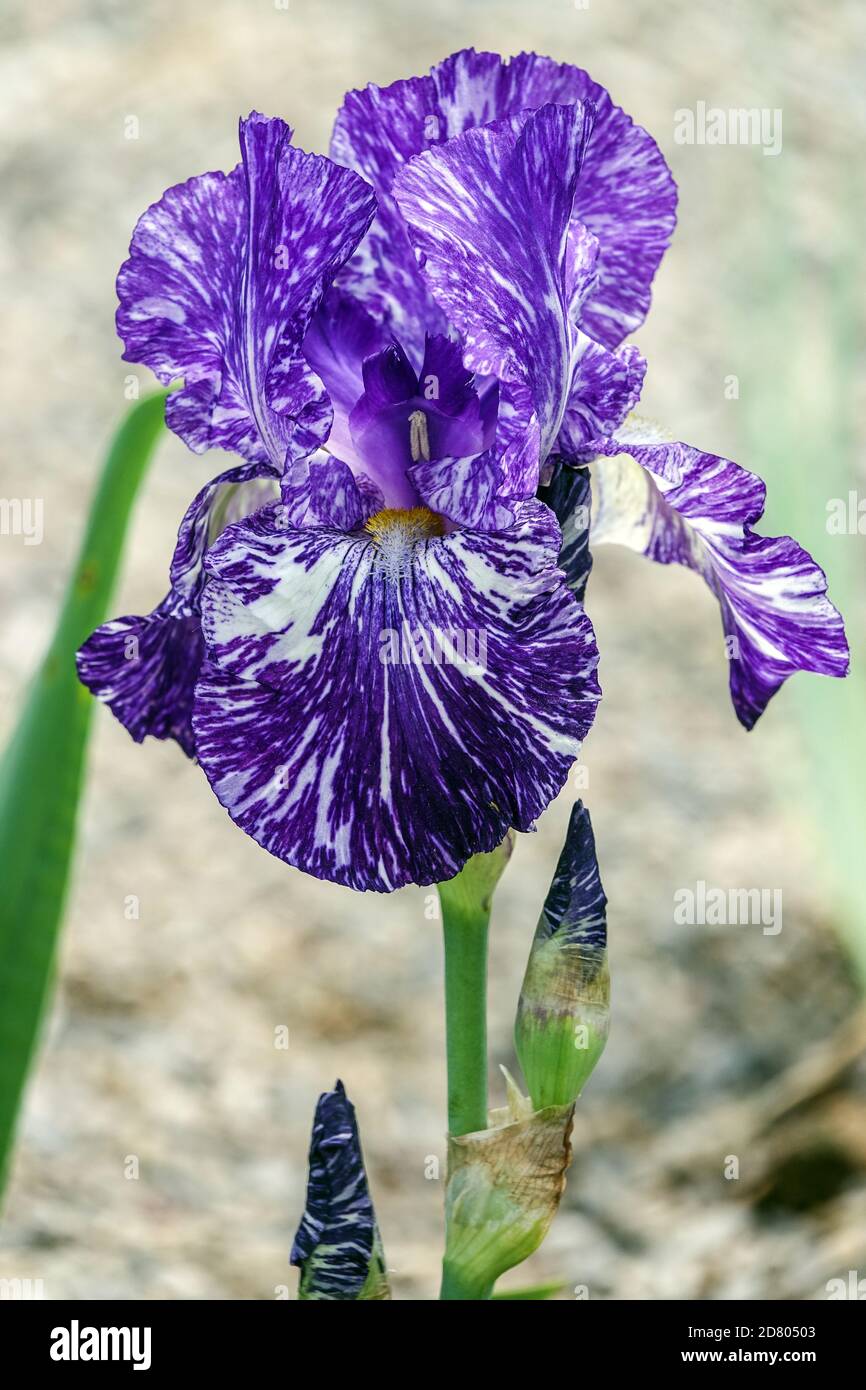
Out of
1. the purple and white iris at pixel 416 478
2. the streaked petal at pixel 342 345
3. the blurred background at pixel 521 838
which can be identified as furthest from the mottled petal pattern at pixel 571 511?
the blurred background at pixel 521 838

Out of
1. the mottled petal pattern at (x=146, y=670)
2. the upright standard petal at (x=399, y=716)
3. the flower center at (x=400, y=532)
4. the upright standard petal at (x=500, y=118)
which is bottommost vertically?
the upright standard petal at (x=399, y=716)

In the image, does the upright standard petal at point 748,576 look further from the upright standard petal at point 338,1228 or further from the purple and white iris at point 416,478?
the upright standard petal at point 338,1228

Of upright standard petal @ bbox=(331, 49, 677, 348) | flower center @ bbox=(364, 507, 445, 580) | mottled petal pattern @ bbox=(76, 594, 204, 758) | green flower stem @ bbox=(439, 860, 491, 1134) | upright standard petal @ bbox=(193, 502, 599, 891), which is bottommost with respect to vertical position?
green flower stem @ bbox=(439, 860, 491, 1134)

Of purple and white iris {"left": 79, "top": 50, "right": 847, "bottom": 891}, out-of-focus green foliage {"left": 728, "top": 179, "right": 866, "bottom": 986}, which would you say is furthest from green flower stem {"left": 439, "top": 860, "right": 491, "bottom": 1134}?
out-of-focus green foliage {"left": 728, "top": 179, "right": 866, "bottom": 986}

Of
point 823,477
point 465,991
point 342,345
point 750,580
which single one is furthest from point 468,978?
point 823,477

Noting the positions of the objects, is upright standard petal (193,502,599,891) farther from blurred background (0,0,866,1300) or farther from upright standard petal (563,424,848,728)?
blurred background (0,0,866,1300)

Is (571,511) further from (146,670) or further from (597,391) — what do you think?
(146,670)
